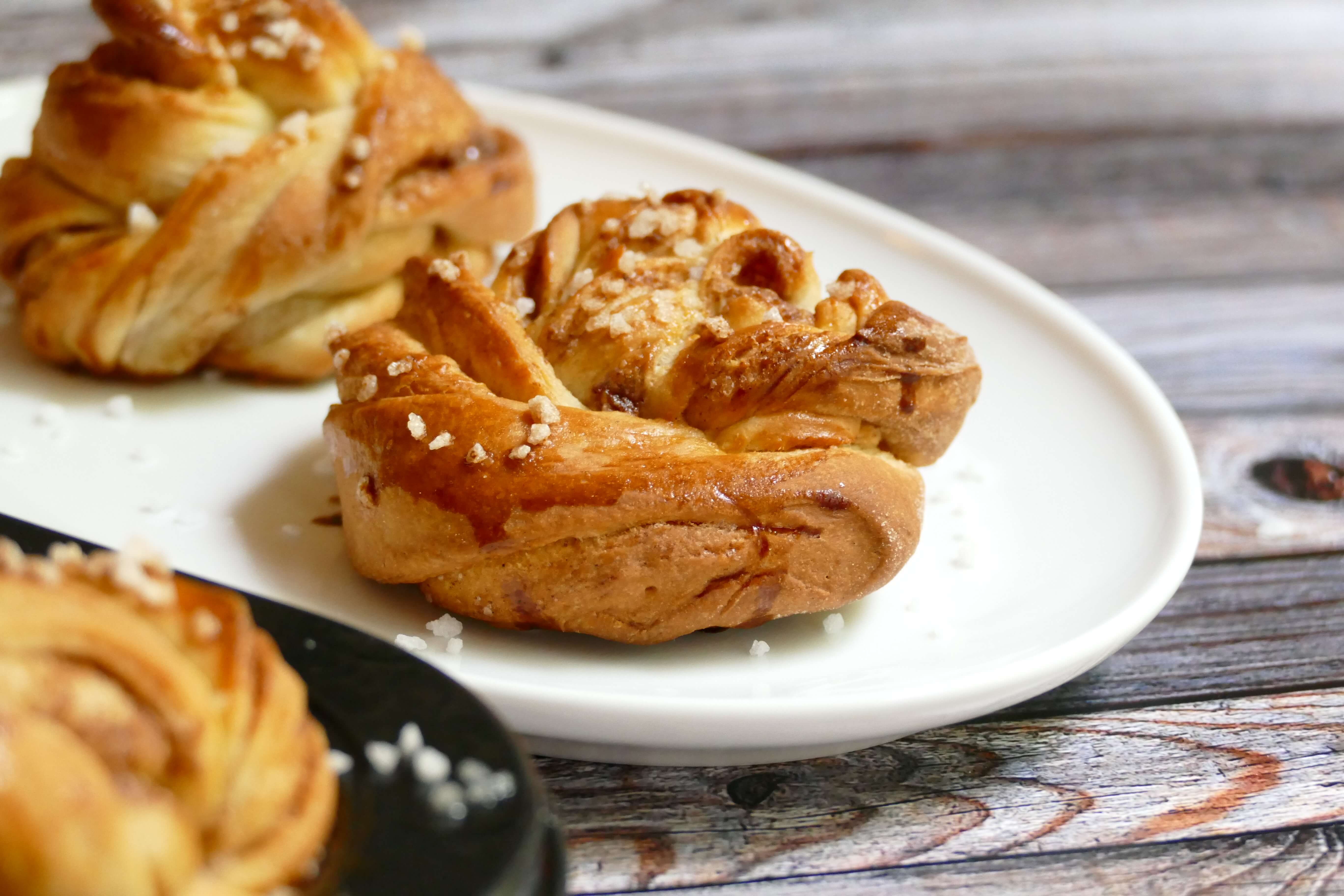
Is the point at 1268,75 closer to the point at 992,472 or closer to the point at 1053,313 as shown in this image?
the point at 1053,313

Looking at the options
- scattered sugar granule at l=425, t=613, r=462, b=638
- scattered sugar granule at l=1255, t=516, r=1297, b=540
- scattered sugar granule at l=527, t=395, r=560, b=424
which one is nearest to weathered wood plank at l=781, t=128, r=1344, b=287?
scattered sugar granule at l=1255, t=516, r=1297, b=540

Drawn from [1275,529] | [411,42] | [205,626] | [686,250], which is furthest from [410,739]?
[1275,529]

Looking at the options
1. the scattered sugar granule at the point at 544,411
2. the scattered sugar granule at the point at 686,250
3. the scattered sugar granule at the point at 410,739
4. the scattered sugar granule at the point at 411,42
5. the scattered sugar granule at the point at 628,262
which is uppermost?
the scattered sugar granule at the point at 686,250

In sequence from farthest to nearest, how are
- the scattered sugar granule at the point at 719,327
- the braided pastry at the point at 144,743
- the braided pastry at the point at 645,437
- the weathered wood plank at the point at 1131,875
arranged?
the scattered sugar granule at the point at 719,327
the braided pastry at the point at 645,437
the weathered wood plank at the point at 1131,875
the braided pastry at the point at 144,743

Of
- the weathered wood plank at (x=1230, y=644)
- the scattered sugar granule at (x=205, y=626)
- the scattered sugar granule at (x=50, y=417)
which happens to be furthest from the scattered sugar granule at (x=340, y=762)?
the scattered sugar granule at (x=50, y=417)

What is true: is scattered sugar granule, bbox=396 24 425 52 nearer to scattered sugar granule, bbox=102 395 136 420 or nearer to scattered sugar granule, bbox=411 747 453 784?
scattered sugar granule, bbox=102 395 136 420

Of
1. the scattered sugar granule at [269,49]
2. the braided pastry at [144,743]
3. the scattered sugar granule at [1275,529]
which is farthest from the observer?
the scattered sugar granule at [1275,529]

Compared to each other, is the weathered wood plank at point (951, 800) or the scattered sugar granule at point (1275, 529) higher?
the scattered sugar granule at point (1275, 529)

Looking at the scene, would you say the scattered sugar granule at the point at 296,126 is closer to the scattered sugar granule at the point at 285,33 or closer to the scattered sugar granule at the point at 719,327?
the scattered sugar granule at the point at 285,33
